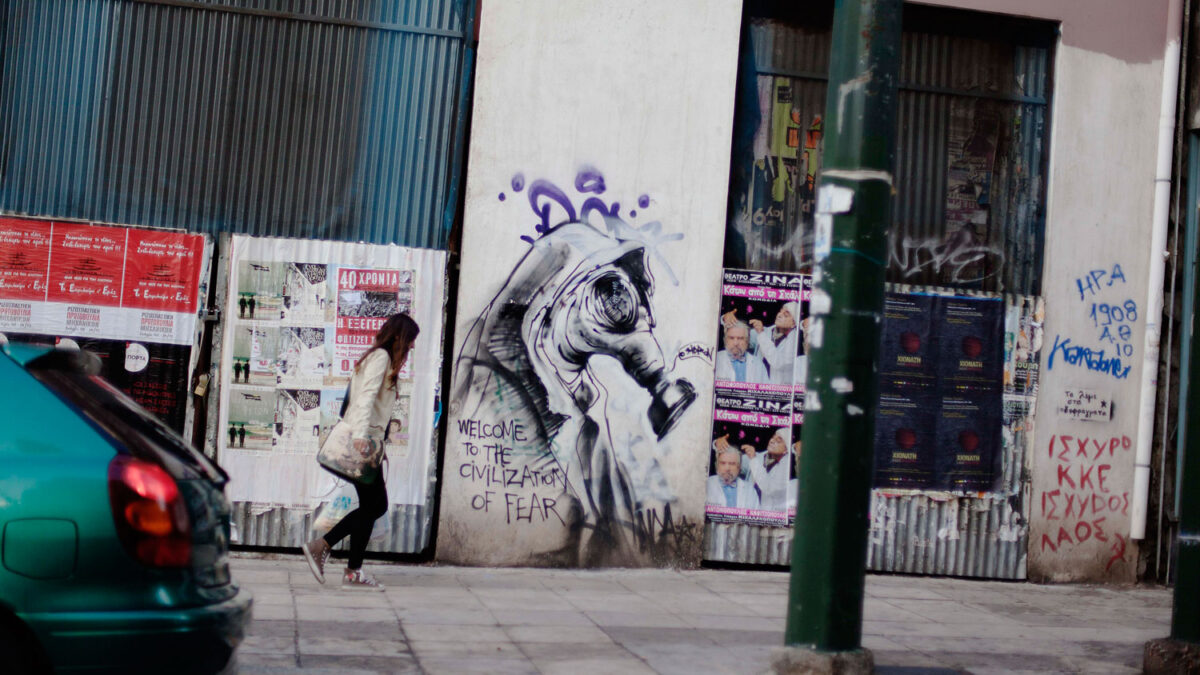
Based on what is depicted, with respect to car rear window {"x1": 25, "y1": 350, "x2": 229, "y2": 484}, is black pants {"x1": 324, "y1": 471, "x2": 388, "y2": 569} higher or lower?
lower

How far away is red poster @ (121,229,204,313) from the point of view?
9102mm

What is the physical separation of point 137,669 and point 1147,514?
8974 millimetres

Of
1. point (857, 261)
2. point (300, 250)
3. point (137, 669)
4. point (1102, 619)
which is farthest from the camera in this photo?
point (300, 250)

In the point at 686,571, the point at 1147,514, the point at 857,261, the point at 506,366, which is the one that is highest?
the point at 857,261

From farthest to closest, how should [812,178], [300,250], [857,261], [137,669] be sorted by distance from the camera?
[812,178] → [300,250] → [857,261] → [137,669]

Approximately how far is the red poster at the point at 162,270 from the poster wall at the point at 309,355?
289 millimetres

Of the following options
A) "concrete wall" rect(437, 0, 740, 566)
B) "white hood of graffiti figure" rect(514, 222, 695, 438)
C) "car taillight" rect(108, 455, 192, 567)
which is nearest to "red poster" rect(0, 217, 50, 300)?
"concrete wall" rect(437, 0, 740, 566)

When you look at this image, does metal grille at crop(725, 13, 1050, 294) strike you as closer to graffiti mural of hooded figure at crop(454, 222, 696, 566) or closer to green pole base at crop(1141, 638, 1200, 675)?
graffiti mural of hooded figure at crop(454, 222, 696, 566)

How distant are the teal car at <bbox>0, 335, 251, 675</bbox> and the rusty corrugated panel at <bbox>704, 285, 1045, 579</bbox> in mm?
6726

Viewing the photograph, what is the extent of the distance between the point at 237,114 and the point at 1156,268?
7.69 metres

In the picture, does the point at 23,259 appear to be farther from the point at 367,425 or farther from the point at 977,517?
the point at 977,517

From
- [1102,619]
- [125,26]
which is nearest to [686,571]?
[1102,619]

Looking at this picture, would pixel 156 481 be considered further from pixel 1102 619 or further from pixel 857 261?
pixel 1102 619

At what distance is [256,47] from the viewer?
9461 mm
